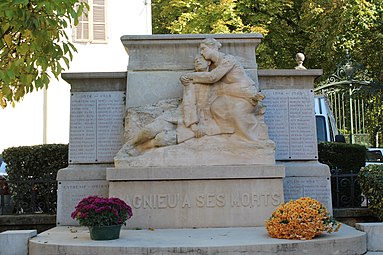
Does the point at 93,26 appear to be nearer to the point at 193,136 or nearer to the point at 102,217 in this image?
the point at 193,136

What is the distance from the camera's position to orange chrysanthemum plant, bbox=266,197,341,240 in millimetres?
7391

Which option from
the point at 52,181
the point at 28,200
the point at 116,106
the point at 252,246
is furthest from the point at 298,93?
the point at 28,200

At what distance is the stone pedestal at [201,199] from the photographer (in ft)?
29.2

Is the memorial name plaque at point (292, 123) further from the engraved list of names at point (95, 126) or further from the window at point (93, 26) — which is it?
the window at point (93, 26)

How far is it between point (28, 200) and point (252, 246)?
537cm

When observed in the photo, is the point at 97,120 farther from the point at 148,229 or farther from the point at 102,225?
the point at 102,225

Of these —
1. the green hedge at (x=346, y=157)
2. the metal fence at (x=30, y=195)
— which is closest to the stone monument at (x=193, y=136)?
the metal fence at (x=30, y=195)

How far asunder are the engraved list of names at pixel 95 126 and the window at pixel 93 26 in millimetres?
12640

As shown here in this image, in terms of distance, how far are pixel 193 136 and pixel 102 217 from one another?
2.33 metres

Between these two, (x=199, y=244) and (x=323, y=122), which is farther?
(x=323, y=122)

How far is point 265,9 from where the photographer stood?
24141 mm

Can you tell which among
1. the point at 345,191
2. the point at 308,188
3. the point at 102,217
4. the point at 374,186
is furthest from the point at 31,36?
the point at 345,191

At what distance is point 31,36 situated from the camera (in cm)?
859

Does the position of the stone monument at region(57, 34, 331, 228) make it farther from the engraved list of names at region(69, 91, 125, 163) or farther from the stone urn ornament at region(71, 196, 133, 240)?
the stone urn ornament at region(71, 196, 133, 240)
